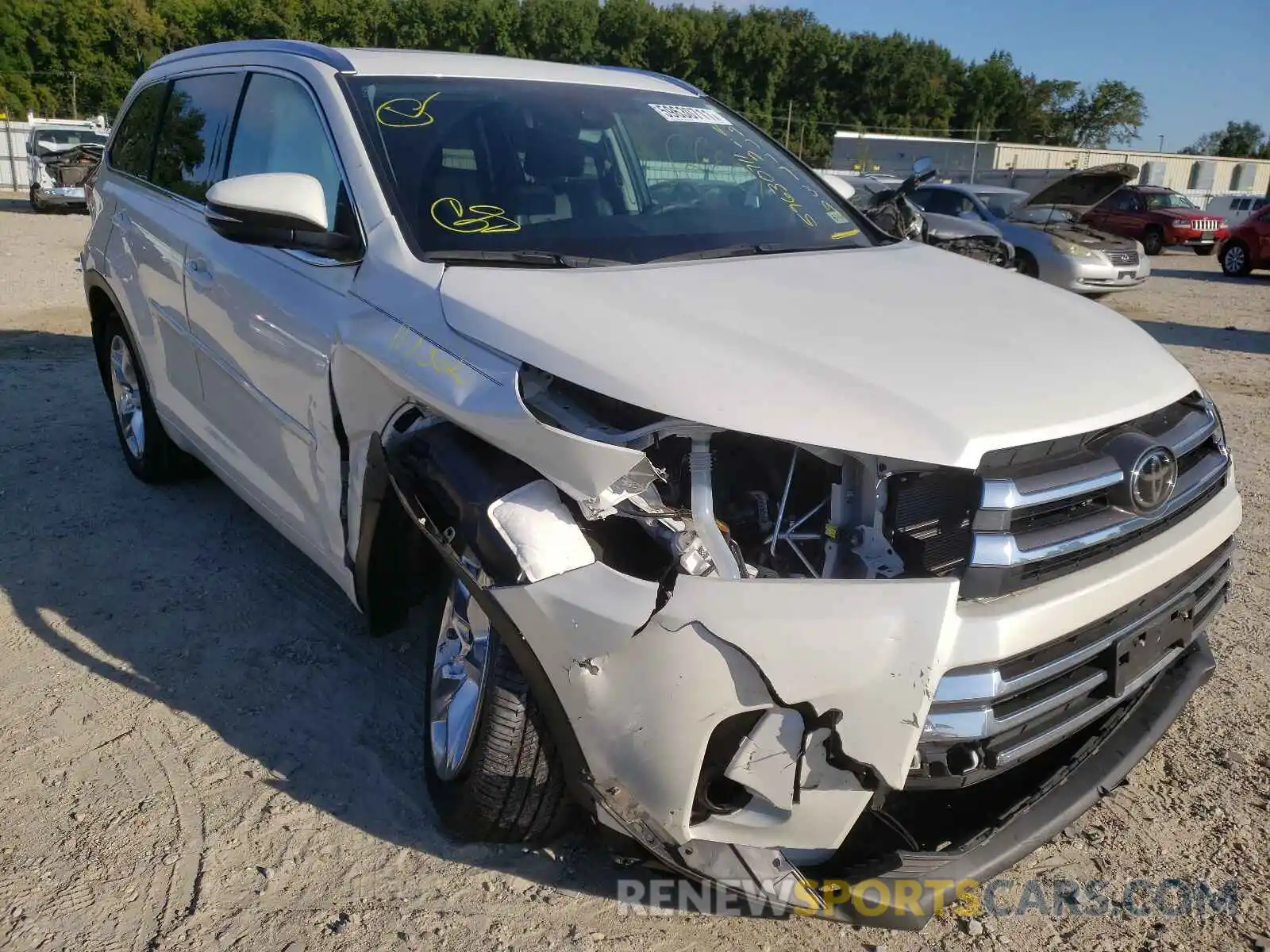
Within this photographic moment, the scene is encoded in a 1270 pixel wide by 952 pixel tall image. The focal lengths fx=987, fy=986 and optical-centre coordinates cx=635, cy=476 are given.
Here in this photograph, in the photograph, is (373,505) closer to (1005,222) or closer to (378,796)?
(378,796)

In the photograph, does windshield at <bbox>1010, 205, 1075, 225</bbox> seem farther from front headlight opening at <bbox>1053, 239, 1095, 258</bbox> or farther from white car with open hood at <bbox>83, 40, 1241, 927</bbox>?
white car with open hood at <bbox>83, 40, 1241, 927</bbox>

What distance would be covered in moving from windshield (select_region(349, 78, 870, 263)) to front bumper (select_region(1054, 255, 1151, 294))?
10574 mm

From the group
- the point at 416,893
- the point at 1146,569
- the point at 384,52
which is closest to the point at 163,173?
the point at 384,52

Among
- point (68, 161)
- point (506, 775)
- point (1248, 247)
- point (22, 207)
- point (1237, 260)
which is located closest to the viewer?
point (506, 775)

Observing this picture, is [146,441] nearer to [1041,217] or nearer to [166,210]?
[166,210]

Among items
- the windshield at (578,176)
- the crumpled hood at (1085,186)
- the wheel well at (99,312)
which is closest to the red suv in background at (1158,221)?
the crumpled hood at (1085,186)

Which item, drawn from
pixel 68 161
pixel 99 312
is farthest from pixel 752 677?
pixel 68 161

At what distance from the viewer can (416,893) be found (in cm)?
235

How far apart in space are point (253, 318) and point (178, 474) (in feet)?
6.94

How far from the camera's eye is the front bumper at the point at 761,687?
5.86 feet

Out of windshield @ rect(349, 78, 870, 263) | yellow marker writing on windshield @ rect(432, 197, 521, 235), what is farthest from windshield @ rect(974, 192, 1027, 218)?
yellow marker writing on windshield @ rect(432, 197, 521, 235)

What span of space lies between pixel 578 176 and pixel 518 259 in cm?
62

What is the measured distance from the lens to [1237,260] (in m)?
18.8

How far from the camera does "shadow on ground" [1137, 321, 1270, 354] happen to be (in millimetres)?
10234
